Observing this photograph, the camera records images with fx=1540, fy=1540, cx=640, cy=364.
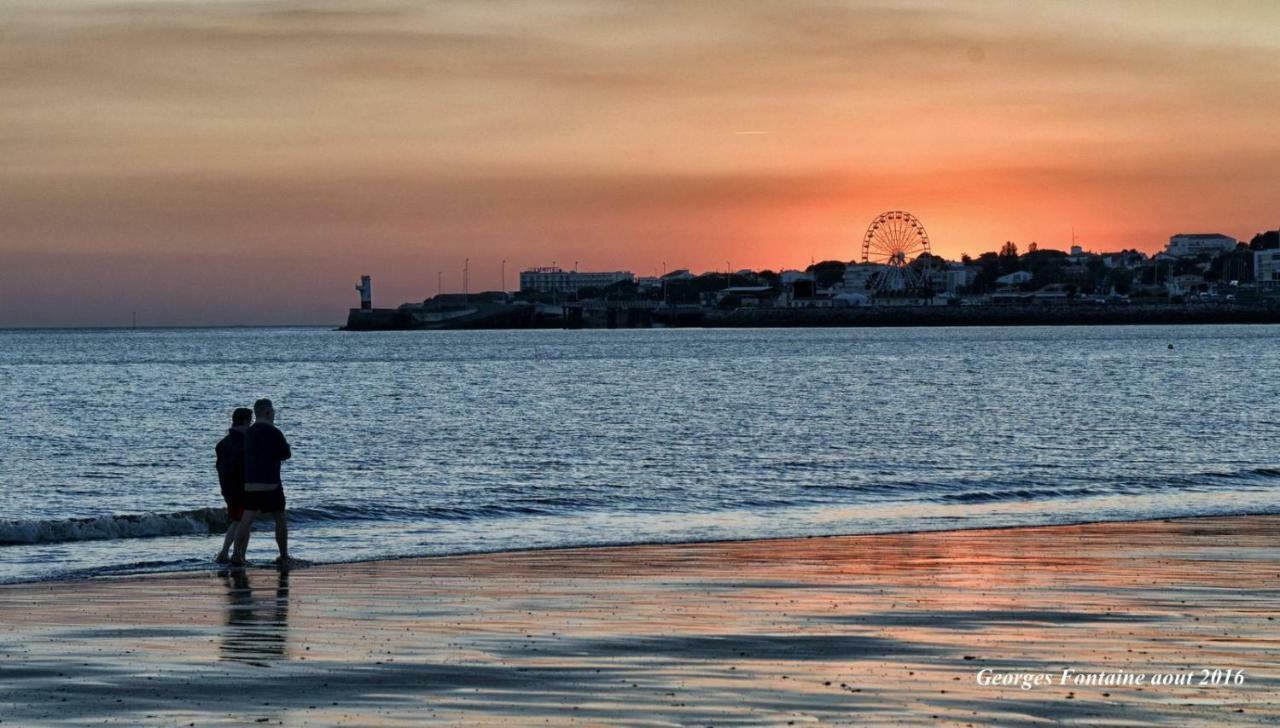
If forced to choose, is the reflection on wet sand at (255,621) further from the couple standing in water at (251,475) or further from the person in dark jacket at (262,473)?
the couple standing in water at (251,475)

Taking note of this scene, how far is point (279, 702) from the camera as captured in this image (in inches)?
381

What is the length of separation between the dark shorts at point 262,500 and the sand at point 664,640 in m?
0.73

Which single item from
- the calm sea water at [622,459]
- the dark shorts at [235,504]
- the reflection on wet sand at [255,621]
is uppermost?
the dark shorts at [235,504]

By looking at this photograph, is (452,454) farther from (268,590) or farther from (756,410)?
(268,590)

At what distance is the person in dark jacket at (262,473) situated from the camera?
17.3m

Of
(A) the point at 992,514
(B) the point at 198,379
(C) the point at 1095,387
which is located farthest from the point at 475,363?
(A) the point at 992,514

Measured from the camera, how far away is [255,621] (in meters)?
13.3

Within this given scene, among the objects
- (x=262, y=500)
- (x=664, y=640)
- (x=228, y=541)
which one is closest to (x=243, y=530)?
(x=262, y=500)

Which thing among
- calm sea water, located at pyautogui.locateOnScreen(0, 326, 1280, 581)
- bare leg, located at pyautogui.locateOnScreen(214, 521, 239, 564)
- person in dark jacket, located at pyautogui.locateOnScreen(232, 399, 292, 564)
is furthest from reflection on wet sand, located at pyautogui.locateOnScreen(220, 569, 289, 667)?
calm sea water, located at pyautogui.locateOnScreen(0, 326, 1280, 581)

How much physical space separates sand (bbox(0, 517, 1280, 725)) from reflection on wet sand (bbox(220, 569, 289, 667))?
5 cm

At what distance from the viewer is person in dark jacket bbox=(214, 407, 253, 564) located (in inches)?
706

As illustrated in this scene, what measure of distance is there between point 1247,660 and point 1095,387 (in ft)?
226

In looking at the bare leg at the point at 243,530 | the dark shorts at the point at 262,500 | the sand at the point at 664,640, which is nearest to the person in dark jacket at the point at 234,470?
the bare leg at the point at 243,530

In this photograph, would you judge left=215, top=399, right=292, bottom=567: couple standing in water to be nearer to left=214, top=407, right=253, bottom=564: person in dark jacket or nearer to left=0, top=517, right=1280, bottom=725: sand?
left=214, top=407, right=253, bottom=564: person in dark jacket
